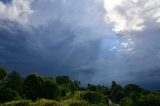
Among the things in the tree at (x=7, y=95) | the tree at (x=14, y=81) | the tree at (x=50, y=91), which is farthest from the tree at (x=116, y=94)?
the tree at (x=7, y=95)

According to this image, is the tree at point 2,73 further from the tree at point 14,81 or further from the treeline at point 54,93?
the tree at point 14,81

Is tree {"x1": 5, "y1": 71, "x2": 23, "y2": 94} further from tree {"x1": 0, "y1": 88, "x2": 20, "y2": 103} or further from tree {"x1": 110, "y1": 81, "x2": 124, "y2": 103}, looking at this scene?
tree {"x1": 110, "y1": 81, "x2": 124, "y2": 103}

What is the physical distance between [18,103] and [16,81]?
188ft

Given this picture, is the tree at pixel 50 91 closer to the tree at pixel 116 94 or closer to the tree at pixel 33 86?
the tree at pixel 33 86

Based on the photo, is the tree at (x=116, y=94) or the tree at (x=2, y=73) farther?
the tree at (x=116, y=94)

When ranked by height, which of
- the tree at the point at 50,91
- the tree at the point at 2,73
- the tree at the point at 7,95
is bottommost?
the tree at the point at 7,95

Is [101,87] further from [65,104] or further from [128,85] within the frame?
[65,104]

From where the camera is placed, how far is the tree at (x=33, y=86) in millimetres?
83188

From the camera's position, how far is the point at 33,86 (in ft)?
282

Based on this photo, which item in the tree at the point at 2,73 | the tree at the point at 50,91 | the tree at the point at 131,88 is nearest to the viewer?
the tree at the point at 50,91

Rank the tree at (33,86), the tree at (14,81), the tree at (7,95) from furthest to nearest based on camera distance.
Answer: the tree at (14,81)
the tree at (33,86)
the tree at (7,95)

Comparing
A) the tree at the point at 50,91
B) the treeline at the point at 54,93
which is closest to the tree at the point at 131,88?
the treeline at the point at 54,93

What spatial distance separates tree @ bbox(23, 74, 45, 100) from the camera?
83188 mm

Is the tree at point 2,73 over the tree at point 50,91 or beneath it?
over
